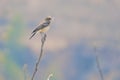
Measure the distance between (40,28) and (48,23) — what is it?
58cm

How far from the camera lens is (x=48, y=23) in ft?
18.7

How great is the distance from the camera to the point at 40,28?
5137 millimetres

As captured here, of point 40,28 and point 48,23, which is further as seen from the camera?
point 48,23
